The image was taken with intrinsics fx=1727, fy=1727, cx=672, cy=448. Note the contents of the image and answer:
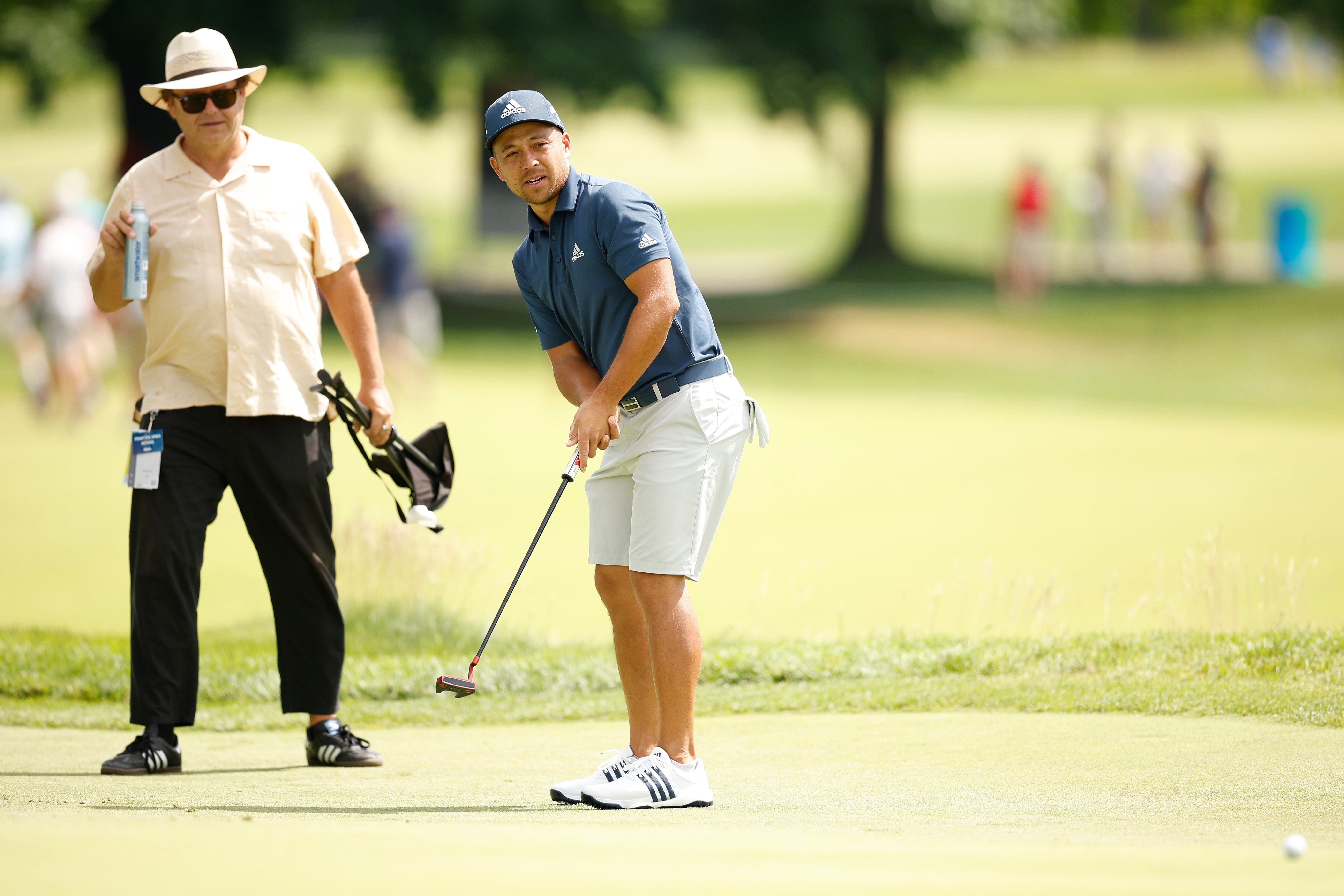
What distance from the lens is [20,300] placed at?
15.5m

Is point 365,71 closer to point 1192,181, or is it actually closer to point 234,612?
point 1192,181

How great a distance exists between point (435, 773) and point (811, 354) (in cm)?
1794

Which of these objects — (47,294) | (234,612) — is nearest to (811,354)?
(47,294)

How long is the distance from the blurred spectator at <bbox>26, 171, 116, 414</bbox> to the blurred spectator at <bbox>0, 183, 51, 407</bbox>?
31cm

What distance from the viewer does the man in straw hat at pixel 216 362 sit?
5.36 m

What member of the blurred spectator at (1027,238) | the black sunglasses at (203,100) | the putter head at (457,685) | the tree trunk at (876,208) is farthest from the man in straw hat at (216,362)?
the tree trunk at (876,208)

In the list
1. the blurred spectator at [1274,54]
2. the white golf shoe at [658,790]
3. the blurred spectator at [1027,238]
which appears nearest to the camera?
the white golf shoe at [658,790]

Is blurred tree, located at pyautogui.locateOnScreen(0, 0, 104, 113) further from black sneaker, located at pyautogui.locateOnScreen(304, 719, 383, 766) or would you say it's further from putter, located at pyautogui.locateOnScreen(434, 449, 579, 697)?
putter, located at pyautogui.locateOnScreen(434, 449, 579, 697)

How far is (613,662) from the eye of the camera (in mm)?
7074

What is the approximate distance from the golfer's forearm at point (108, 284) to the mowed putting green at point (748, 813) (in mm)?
1468

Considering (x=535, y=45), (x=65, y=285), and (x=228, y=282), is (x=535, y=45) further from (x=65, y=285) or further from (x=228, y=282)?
(x=228, y=282)

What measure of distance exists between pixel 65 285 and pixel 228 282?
10238 millimetres

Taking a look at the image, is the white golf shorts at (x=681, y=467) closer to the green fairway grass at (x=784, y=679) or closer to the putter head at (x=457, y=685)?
the putter head at (x=457, y=685)

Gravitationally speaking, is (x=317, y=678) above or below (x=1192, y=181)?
below
